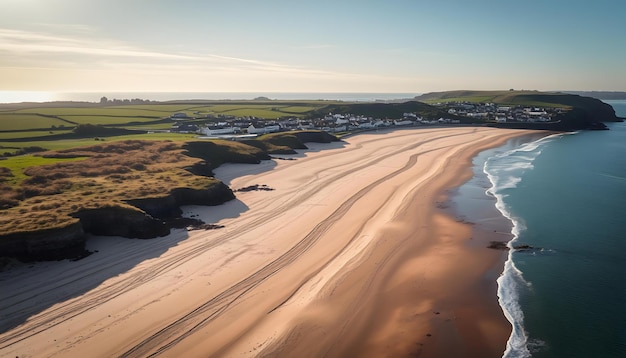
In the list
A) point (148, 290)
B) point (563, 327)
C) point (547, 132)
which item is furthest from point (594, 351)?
point (547, 132)

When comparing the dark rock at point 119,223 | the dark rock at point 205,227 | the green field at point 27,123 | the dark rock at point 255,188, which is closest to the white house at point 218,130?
the green field at point 27,123

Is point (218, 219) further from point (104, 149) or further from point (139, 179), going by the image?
point (104, 149)

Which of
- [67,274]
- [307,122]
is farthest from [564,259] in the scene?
[307,122]

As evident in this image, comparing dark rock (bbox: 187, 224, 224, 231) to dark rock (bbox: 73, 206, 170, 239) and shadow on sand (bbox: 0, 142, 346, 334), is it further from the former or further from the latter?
dark rock (bbox: 73, 206, 170, 239)

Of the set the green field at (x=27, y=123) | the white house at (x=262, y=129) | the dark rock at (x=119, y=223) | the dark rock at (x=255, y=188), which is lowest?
the dark rock at (x=255, y=188)

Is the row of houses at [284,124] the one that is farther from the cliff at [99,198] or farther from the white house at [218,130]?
the cliff at [99,198]
